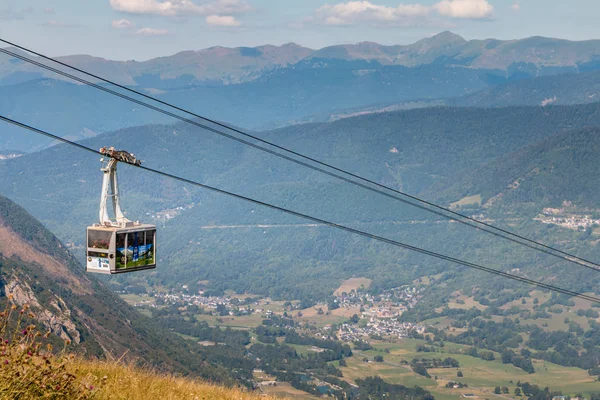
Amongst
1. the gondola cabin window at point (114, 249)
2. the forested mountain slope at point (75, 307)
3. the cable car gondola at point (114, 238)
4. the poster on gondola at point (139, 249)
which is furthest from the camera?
the forested mountain slope at point (75, 307)

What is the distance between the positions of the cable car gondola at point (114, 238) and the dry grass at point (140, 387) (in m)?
5.29

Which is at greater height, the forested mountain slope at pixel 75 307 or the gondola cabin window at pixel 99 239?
the gondola cabin window at pixel 99 239

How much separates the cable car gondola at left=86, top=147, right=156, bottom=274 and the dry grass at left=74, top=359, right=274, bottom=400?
17.4 ft

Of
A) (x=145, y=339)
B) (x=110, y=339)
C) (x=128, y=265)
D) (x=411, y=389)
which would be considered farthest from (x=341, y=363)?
(x=128, y=265)

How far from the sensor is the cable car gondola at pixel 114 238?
74.7 ft

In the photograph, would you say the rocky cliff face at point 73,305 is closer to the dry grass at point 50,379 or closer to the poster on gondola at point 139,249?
A: the poster on gondola at point 139,249

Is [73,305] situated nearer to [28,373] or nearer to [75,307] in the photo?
[75,307]

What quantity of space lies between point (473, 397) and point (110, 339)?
240 ft

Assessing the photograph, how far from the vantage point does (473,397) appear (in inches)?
6358

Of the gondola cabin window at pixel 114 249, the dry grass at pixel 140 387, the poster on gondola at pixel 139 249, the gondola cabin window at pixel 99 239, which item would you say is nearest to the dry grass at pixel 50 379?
the dry grass at pixel 140 387

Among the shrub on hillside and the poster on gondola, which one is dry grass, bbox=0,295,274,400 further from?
the poster on gondola

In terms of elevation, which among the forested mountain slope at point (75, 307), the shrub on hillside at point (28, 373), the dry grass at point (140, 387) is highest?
the shrub on hillside at point (28, 373)

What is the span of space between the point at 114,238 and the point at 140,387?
806 centimetres

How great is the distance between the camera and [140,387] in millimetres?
15492
